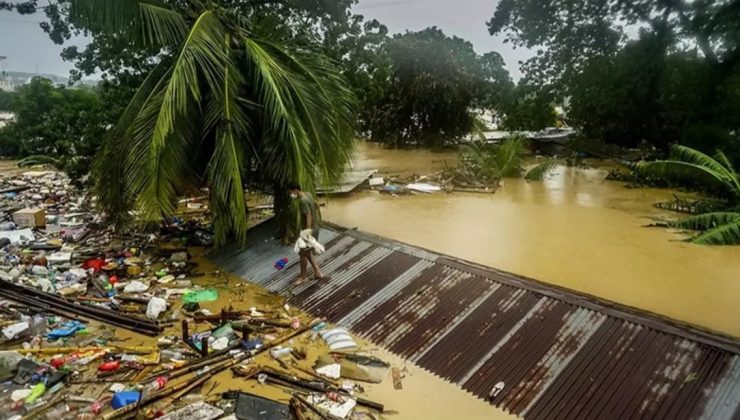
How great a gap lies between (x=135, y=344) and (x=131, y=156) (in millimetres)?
2440

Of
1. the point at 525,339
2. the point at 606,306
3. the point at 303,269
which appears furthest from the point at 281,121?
the point at 606,306

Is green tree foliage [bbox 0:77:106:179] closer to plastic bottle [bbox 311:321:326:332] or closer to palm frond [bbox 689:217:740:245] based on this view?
plastic bottle [bbox 311:321:326:332]

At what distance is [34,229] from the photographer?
30.8 feet

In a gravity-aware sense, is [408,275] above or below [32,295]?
above

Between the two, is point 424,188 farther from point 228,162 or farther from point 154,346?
point 154,346

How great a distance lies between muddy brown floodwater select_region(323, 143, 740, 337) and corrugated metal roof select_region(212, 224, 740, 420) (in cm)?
149

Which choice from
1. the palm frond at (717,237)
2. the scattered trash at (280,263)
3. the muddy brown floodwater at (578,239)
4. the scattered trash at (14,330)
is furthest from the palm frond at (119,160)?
the palm frond at (717,237)

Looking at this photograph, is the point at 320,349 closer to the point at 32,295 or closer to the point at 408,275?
the point at 408,275

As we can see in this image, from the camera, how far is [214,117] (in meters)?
6.40

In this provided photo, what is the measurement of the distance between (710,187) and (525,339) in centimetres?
1043

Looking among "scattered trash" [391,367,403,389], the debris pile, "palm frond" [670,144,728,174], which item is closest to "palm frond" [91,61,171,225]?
the debris pile

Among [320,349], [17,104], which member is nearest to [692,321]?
[320,349]

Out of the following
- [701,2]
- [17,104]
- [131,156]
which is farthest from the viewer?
[17,104]

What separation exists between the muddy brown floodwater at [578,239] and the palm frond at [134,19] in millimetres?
4958
